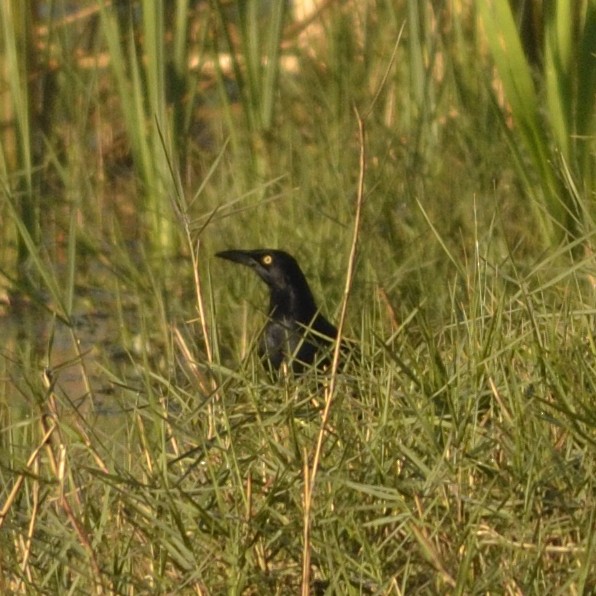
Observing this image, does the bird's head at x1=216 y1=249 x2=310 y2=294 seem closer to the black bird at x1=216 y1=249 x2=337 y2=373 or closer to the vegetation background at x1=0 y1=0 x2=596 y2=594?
the black bird at x1=216 y1=249 x2=337 y2=373

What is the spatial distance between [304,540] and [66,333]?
2.71 m

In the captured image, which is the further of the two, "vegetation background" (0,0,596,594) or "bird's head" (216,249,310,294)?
"bird's head" (216,249,310,294)

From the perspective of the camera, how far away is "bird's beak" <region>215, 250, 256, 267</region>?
14.7 feet

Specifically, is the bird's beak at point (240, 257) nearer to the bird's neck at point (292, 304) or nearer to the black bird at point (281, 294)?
the black bird at point (281, 294)

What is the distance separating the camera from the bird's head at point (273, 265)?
440 centimetres

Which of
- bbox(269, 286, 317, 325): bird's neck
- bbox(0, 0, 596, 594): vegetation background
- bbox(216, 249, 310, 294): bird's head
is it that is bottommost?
bbox(269, 286, 317, 325): bird's neck

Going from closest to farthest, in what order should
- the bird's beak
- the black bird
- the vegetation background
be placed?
the vegetation background < the black bird < the bird's beak

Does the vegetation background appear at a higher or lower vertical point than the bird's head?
higher

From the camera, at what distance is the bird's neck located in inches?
174

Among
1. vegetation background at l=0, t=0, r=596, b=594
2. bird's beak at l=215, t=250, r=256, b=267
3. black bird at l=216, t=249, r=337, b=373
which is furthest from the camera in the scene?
bird's beak at l=215, t=250, r=256, b=267

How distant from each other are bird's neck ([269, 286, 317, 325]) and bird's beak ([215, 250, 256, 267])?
4.0 inches

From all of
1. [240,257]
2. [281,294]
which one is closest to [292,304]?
[281,294]

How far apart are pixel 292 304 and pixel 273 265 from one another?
111mm

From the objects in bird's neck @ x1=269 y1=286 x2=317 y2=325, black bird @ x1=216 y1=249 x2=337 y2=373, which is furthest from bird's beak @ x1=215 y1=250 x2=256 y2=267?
bird's neck @ x1=269 y1=286 x2=317 y2=325
